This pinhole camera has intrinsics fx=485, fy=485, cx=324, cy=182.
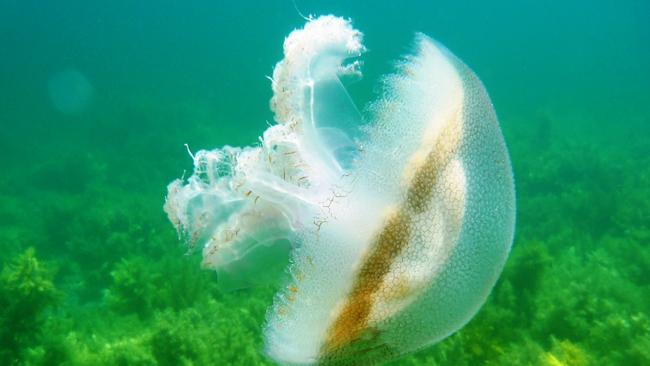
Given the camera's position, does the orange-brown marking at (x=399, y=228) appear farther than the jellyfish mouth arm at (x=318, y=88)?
No

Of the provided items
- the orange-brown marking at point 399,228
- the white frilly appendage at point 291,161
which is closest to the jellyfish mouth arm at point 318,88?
the white frilly appendage at point 291,161

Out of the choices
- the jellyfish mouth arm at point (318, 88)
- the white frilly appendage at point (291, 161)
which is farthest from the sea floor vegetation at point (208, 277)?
the jellyfish mouth arm at point (318, 88)

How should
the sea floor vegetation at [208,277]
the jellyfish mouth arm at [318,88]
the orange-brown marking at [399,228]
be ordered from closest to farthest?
the orange-brown marking at [399,228] < the jellyfish mouth arm at [318,88] < the sea floor vegetation at [208,277]

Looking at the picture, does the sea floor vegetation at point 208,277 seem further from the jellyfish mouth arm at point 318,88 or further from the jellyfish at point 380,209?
the jellyfish mouth arm at point 318,88

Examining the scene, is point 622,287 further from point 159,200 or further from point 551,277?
point 159,200

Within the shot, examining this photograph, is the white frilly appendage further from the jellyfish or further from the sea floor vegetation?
the sea floor vegetation

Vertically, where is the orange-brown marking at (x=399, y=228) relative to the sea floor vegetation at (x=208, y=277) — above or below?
below

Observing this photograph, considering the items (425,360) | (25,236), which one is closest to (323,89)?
(425,360)

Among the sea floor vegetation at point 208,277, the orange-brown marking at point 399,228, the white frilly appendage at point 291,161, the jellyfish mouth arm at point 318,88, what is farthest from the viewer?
the sea floor vegetation at point 208,277

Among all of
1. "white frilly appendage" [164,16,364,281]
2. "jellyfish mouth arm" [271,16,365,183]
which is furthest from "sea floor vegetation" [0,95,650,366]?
"jellyfish mouth arm" [271,16,365,183]
